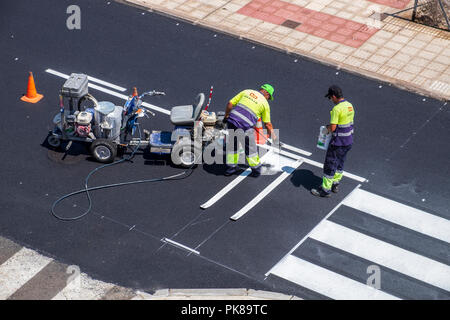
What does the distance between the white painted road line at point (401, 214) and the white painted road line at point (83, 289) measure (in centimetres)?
467

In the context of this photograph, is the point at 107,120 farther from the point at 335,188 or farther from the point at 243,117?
the point at 335,188

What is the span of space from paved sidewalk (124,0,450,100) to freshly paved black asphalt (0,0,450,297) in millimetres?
437

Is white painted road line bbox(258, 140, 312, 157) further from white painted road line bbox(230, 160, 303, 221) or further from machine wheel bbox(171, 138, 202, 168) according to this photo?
machine wheel bbox(171, 138, 202, 168)

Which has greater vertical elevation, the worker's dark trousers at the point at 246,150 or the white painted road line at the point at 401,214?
the worker's dark trousers at the point at 246,150

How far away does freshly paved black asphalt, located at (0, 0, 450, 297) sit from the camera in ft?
41.3

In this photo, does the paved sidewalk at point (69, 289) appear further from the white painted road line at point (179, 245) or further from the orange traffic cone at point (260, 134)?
the orange traffic cone at point (260, 134)

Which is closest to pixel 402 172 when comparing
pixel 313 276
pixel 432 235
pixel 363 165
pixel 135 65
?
pixel 363 165

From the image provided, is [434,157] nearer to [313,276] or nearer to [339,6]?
[313,276]

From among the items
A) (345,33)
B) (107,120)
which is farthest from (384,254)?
(345,33)

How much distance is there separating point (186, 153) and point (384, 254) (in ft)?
13.2

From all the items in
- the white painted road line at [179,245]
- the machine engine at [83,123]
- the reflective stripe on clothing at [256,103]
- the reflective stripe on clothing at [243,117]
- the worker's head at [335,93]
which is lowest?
the white painted road line at [179,245]

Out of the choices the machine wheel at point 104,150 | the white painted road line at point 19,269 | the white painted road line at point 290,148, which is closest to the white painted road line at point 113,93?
the machine wheel at point 104,150

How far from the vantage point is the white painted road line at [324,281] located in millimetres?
11969

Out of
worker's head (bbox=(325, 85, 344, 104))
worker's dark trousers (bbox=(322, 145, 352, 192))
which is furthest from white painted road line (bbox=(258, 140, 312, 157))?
worker's head (bbox=(325, 85, 344, 104))
